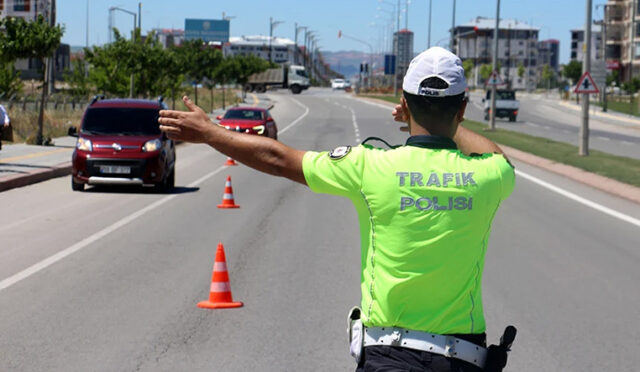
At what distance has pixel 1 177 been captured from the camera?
21.0 meters

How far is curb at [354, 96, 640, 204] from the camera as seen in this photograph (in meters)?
20.3

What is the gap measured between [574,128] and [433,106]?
6431 centimetres

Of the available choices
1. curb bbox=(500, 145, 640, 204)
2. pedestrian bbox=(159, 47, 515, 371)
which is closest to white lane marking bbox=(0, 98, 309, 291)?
pedestrian bbox=(159, 47, 515, 371)

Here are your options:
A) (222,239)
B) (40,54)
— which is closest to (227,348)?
(222,239)

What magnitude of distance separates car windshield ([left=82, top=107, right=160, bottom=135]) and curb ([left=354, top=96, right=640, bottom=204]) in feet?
29.8

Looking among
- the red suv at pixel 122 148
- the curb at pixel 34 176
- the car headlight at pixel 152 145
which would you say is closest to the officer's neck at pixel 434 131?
the red suv at pixel 122 148

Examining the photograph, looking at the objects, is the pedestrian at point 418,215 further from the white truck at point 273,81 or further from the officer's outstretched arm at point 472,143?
the white truck at point 273,81

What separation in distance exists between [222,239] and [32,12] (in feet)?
246

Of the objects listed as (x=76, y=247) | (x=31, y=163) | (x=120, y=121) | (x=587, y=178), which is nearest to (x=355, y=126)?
(x=31, y=163)

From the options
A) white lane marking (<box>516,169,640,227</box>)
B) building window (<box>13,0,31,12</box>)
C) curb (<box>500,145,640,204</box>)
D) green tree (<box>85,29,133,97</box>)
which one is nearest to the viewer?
white lane marking (<box>516,169,640,227</box>)

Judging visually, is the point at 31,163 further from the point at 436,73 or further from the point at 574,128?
the point at 574,128

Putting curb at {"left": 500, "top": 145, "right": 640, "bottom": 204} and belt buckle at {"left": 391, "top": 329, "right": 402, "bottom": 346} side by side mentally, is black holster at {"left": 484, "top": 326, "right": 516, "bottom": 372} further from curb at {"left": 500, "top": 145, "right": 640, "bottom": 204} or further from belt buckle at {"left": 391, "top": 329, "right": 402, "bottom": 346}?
curb at {"left": 500, "top": 145, "right": 640, "bottom": 204}

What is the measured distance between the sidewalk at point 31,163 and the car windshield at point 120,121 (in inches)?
70.5

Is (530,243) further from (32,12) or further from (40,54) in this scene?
(32,12)
